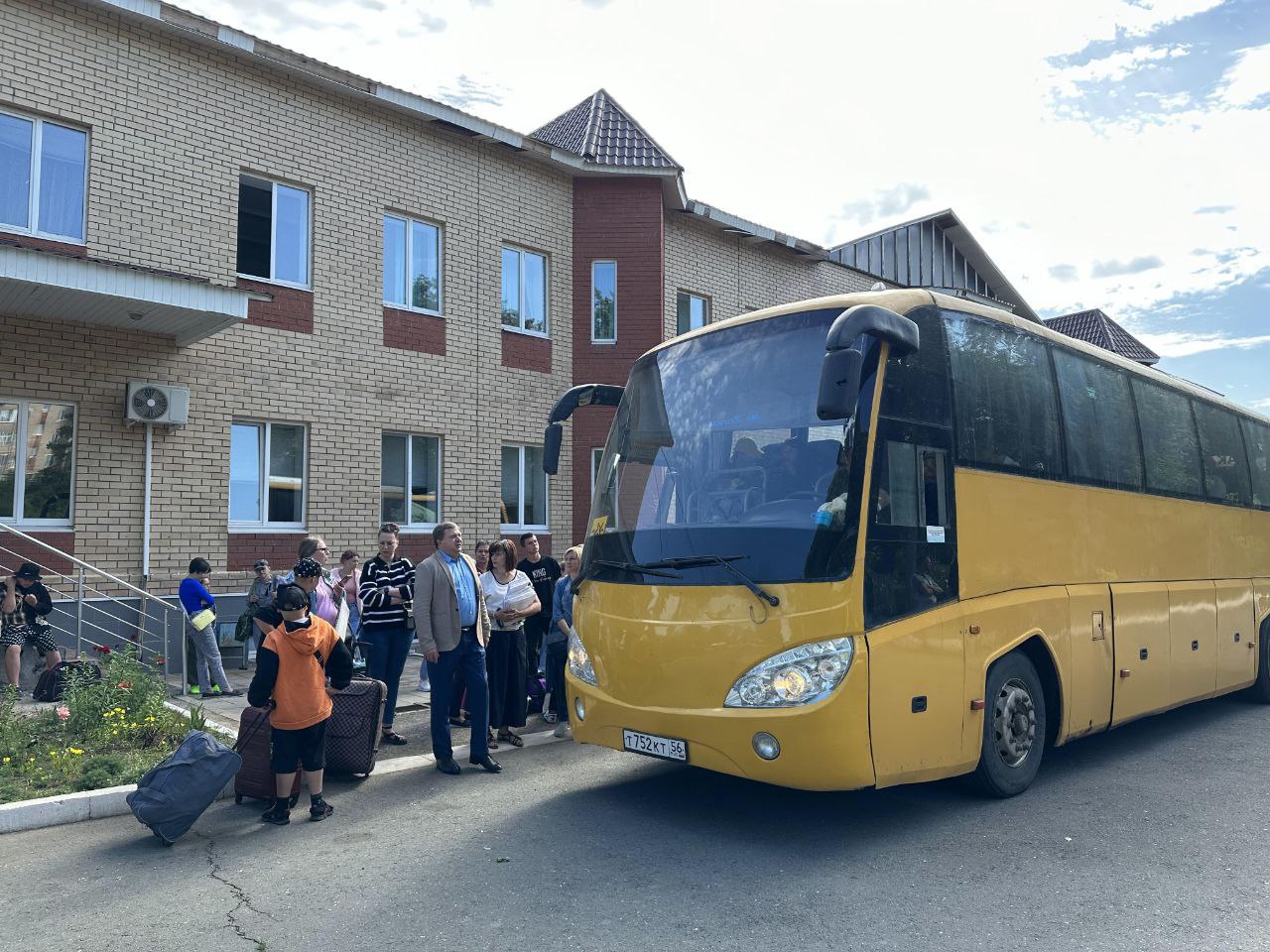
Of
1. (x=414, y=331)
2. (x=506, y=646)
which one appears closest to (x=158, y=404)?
(x=414, y=331)

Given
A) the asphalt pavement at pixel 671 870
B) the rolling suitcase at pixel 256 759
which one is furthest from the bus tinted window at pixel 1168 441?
the rolling suitcase at pixel 256 759

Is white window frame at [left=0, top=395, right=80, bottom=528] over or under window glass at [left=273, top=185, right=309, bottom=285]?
under

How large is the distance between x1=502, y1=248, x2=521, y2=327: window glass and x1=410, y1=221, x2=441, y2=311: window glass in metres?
1.37

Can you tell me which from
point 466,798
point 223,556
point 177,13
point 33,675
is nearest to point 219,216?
point 177,13

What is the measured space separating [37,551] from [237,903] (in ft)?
27.0

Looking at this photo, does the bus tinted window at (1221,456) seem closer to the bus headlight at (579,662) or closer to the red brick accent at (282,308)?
the bus headlight at (579,662)

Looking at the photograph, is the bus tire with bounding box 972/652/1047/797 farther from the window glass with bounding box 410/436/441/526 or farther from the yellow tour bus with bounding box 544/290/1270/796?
the window glass with bounding box 410/436/441/526

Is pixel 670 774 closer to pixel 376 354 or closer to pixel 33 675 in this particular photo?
pixel 33 675

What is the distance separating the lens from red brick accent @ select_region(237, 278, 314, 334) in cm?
1334

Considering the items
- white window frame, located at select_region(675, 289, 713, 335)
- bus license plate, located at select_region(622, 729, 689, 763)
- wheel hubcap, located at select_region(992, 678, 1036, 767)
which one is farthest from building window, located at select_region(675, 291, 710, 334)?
bus license plate, located at select_region(622, 729, 689, 763)

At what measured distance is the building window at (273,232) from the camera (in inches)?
528

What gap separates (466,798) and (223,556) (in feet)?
25.2

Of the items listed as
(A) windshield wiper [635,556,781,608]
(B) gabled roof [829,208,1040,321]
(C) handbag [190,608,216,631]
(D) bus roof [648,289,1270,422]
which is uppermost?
(B) gabled roof [829,208,1040,321]

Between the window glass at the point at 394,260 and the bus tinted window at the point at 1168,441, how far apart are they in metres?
10.5
